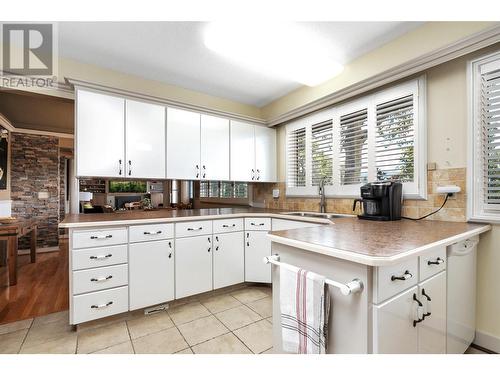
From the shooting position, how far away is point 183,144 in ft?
Result: 9.32

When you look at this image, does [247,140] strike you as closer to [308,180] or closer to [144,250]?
[308,180]

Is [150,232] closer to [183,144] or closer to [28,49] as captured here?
[183,144]

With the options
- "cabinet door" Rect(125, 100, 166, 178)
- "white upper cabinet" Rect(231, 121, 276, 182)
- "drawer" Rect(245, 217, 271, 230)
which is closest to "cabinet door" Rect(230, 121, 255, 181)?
"white upper cabinet" Rect(231, 121, 276, 182)

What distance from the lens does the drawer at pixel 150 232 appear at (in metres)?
2.17

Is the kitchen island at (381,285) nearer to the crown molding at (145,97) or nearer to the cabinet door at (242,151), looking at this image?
the cabinet door at (242,151)

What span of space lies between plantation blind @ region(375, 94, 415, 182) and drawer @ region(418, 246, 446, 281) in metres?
0.97

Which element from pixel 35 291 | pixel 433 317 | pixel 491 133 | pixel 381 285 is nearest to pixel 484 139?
pixel 491 133

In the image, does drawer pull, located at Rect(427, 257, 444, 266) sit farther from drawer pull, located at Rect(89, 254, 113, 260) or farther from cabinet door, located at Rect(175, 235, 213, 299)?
drawer pull, located at Rect(89, 254, 113, 260)

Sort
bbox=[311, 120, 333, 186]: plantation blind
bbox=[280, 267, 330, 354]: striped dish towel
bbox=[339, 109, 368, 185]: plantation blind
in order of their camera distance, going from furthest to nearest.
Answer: bbox=[311, 120, 333, 186]: plantation blind, bbox=[339, 109, 368, 185]: plantation blind, bbox=[280, 267, 330, 354]: striped dish towel

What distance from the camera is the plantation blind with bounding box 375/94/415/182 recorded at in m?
2.11

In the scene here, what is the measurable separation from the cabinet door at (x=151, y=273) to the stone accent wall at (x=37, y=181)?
3.97 metres

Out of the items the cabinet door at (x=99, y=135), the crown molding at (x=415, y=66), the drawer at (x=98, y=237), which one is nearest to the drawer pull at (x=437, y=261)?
the crown molding at (x=415, y=66)

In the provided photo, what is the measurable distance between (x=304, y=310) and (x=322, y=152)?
2.19 meters

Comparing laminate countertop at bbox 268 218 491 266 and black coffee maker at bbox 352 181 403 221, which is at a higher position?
black coffee maker at bbox 352 181 403 221
